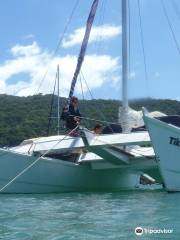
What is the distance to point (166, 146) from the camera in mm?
13477

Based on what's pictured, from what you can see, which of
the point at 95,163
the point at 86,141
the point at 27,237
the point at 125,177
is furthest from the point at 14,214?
the point at 125,177

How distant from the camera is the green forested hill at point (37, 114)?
28.8m

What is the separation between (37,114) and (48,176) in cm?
2156

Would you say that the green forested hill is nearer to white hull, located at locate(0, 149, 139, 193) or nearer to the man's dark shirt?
white hull, located at locate(0, 149, 139, 193)

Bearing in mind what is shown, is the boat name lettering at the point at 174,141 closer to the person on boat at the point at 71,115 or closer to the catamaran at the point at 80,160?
the catamaran at the point at 80,160

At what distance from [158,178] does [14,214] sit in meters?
10.2

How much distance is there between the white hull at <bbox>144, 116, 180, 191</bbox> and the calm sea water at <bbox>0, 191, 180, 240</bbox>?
197 cm

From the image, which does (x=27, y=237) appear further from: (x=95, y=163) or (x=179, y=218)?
(x=95, y=163)

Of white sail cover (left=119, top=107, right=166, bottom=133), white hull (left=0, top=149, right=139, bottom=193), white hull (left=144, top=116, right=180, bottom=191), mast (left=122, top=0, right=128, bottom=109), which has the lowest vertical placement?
white hull (left=0, top=149, right=139, bottom=193)

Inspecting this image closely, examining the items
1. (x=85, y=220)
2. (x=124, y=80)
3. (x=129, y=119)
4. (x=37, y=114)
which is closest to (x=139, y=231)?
(x=85, y=220)

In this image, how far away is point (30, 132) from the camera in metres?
30.2

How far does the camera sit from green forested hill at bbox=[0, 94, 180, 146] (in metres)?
28.8

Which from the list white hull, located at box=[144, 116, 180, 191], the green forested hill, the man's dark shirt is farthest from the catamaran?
the green forested hill

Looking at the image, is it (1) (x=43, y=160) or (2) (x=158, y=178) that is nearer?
(1) (x=43, y=160)
